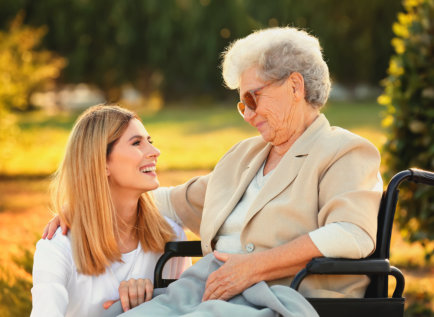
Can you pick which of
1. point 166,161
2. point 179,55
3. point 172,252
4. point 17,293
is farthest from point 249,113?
point 179,55

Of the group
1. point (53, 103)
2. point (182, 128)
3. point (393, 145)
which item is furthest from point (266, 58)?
point (53, 103)

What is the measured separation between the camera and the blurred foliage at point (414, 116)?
4.67 metres

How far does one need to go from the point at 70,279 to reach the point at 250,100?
1.05 meters

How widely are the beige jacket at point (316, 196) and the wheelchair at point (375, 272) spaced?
6 centimetres

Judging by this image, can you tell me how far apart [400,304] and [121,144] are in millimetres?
1304

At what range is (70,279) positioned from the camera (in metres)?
2.81

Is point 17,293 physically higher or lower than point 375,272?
lower

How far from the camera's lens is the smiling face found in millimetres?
2799

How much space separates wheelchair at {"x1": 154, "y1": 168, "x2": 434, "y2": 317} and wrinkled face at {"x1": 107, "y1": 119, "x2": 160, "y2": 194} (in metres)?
0.87

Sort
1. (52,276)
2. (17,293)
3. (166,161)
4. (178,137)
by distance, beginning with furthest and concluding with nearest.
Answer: (178,137), (166,161), (17,293), (52,276)

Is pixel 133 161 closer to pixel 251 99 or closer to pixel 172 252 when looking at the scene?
pixel 172 252

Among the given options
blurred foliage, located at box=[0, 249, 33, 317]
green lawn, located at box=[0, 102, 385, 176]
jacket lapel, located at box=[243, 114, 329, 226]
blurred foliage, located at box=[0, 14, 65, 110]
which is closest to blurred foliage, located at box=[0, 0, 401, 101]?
green lawn, located at box=[0, 102, 385, 176]

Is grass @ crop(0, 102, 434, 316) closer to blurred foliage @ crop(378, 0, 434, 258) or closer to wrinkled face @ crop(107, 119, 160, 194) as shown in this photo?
blurred foliage @ crop(378, 0, 434, 258)

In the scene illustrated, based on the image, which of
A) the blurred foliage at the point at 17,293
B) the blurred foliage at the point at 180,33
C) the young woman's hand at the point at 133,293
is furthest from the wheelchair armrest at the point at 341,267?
the blurred foliage at the point at 180,33
